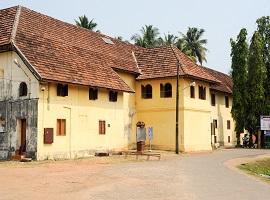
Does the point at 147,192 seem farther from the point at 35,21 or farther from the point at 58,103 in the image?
the point at 35,21

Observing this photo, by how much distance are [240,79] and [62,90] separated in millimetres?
20602

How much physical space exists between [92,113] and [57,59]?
4.27 metres

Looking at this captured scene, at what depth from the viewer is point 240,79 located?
132 ft

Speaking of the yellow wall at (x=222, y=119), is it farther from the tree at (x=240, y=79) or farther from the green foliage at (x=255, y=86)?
the green foliage at (x=255, y=86)

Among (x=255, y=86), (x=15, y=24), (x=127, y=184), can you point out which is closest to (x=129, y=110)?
(x=15, y=24)

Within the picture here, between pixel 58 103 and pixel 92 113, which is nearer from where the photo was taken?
pixel 58 103

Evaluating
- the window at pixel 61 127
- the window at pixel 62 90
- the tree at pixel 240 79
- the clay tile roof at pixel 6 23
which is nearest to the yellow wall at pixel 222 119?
the tree at pixel 240 79

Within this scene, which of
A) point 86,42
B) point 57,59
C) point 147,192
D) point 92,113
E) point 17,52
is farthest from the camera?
point 86,42

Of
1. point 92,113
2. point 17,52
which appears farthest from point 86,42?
point 17,52

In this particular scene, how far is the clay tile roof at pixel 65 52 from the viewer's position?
2439 centimetres

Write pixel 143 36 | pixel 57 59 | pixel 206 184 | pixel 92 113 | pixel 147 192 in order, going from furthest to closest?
pixel 143 36
pixel 92 113
pixel 57 59
pixel 206 184
pixel 147 192

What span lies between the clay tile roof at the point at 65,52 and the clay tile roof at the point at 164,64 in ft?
3.27

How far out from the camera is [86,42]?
31.6 meters

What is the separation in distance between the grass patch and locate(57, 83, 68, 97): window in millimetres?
10826
